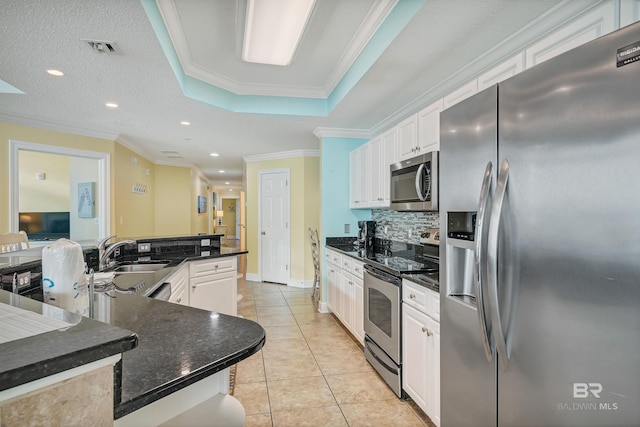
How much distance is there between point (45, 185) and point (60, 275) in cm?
658

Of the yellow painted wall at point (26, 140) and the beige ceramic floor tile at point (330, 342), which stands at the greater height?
the yellow painted wall at point (26, 140)

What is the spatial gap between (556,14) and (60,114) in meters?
4.62

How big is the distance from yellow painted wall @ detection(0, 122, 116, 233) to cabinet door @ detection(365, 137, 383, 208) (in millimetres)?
3687

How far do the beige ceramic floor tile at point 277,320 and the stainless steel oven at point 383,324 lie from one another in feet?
4.30

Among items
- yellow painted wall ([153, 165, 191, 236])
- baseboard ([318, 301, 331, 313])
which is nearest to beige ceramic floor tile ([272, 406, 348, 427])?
baseboard ([318, 301, 331, 313])

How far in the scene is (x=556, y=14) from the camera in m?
1.69

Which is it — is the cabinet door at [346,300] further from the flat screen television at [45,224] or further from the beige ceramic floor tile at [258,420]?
the flat screen television at [45,224]

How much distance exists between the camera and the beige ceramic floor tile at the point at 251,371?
2502 mm

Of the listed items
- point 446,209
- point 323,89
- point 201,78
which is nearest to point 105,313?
point 446,209

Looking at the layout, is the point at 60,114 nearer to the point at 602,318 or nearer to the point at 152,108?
the point at 152,108

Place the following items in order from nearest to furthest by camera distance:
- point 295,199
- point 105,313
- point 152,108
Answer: point 105,313
point 152,108
point 295,199

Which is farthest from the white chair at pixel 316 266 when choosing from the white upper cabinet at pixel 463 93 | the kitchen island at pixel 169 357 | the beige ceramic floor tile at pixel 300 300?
the kitchen island at pixel 169 357

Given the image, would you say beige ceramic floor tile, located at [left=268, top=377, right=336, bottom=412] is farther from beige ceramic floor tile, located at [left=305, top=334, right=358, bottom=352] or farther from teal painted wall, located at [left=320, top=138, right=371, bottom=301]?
teal painted wall, located at [left=320, top=138, right=371, bottom=301]

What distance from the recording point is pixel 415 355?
1.99 metres
